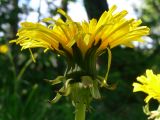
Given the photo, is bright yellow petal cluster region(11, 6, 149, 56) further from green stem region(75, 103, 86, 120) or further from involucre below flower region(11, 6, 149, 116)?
green stem region(75, 103, 86, 120)

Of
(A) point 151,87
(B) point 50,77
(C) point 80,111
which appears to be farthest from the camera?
(B) point 50,77

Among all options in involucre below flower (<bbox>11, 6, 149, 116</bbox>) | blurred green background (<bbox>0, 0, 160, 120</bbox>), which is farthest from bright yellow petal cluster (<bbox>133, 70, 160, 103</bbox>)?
blurred green background (<bbox>0, 0, 160, 120</bbox>)

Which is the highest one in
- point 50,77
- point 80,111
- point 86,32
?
point 50,77

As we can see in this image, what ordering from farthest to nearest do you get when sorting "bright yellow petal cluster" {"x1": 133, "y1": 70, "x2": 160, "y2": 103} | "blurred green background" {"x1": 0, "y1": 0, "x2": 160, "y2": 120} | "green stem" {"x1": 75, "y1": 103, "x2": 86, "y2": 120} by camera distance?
"blurred green background" {"x1": 0, "y1": 0, "x2": 160, "y2": 120} → "bright yellow petal cluster" {"x1": 133, "y1": 70, "x2": 160, "y2": 103} → "green stem" {"x1": 75, "y1": 103, "x2": 86, "y2": 120}

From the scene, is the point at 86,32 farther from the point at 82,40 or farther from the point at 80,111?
the point at 80,111

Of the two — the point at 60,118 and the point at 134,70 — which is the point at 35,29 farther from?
the point at 134,70

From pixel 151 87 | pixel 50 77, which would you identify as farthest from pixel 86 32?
pixel 50 77

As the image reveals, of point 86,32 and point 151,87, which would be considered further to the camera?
point 151,87
